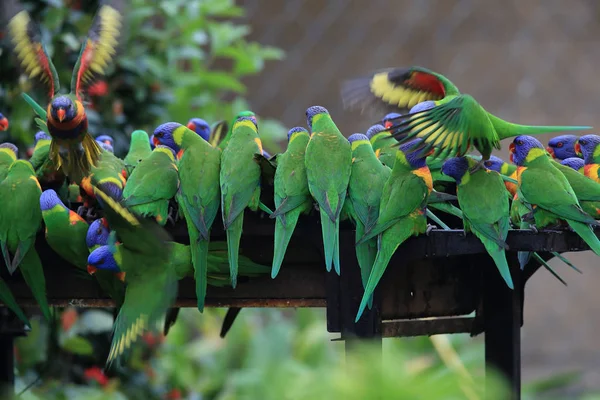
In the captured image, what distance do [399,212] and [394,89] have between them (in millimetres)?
750

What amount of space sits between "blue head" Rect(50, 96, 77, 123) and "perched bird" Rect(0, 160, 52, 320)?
135 mm

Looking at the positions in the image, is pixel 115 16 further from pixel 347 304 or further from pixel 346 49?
pixel 346 49

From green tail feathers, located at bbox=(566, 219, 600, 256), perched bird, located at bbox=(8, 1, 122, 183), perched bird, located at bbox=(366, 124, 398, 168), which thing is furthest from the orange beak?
green tail feathers, located at bbox=(566, 219, 600, 256)

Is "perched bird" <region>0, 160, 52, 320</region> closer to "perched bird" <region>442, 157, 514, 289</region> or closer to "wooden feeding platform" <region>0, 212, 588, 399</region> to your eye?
"wooden feeding platform" <region>0, 212, 588, 399</region>

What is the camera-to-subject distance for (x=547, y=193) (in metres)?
1.81

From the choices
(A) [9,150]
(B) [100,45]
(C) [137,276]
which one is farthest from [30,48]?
(C) [137,276]

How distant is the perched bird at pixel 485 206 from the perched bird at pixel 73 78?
32.0 inches

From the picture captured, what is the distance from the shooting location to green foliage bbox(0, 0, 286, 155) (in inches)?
128

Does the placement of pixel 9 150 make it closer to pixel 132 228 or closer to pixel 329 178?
pixel 132 228

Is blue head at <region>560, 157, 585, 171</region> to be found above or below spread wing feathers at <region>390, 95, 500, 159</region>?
below

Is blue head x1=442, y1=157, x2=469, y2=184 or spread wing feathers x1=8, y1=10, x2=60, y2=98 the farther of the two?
spread wing feathers x1=8, y1=10, x2=60, y2=98

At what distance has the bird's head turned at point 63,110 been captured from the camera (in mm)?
2079

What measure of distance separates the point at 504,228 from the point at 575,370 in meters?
2.79

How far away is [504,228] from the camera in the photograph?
1759 mm
